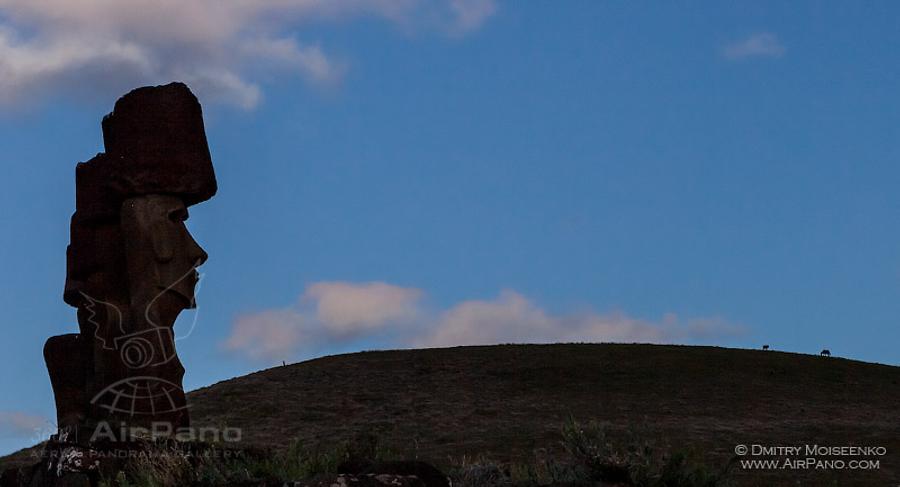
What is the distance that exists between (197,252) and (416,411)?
19875 millimetres

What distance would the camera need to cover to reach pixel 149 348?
13.0 meters

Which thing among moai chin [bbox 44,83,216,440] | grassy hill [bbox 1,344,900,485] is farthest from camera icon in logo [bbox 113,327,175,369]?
grassy hill [bbox 1,344,900,485]

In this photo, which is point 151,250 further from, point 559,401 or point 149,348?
point 559,401

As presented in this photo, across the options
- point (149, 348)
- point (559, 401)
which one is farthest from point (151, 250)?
point (559, 401)

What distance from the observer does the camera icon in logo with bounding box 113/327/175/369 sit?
512 inches

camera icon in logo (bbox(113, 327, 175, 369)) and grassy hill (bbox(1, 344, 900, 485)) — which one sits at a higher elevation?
grassy hill (bbox(1, 344, 900, 485))

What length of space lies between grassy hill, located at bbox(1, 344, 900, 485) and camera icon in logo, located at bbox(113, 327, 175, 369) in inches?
403

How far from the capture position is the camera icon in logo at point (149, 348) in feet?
42.6

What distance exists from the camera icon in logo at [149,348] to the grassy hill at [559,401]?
10.2 meters

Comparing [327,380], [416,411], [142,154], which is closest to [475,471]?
[142,154]

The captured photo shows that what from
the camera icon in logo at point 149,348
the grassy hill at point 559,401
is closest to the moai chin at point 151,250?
the camera icon in logo at point 149,348

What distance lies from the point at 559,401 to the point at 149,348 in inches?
906

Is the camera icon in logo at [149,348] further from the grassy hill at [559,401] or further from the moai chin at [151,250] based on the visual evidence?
the grassy hill at [559,401]

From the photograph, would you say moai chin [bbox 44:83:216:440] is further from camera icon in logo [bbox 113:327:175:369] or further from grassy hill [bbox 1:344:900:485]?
grassy hill [bbox 1:344:900:485]
